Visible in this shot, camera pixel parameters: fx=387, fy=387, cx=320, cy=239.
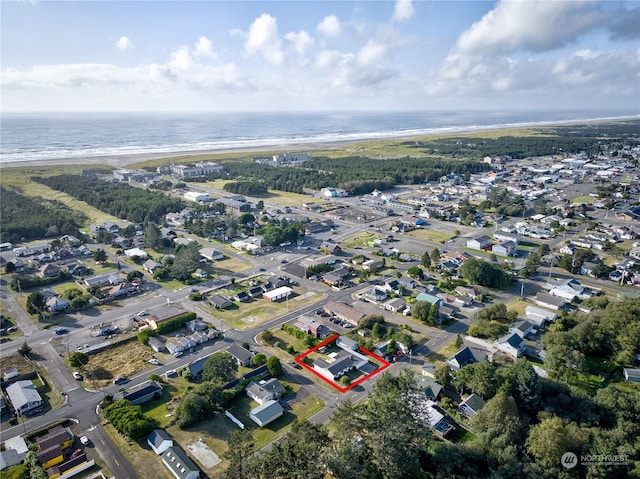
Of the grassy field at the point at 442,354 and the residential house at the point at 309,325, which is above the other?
the residential house at the point at 309,325

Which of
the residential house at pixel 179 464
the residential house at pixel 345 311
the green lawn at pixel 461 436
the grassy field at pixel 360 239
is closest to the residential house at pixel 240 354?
the residential house at pixel 179 464

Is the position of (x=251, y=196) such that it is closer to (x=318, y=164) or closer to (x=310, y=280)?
(x=318, y=164)

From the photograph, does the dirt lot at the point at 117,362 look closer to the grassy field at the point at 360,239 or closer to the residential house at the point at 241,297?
the residential house at the point at 241,297

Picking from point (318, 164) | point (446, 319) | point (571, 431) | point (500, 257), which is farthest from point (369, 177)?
point (571, 431)

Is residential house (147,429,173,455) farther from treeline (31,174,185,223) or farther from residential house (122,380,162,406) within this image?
treeline (31,174,185,223)

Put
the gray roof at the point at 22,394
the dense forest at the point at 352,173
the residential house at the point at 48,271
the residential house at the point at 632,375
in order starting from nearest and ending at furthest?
the gray roof at the point at 22,394
the residential house at the point at 632,375
the residential house at the point at 48,271
the dense forest at the point at 352,173

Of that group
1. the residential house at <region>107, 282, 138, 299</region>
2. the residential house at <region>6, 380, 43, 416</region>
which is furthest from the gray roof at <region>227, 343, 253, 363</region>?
the residential house at <region>107, 282, 138, 299</region>

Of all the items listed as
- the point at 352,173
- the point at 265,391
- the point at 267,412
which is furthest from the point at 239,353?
the point at 352,173
